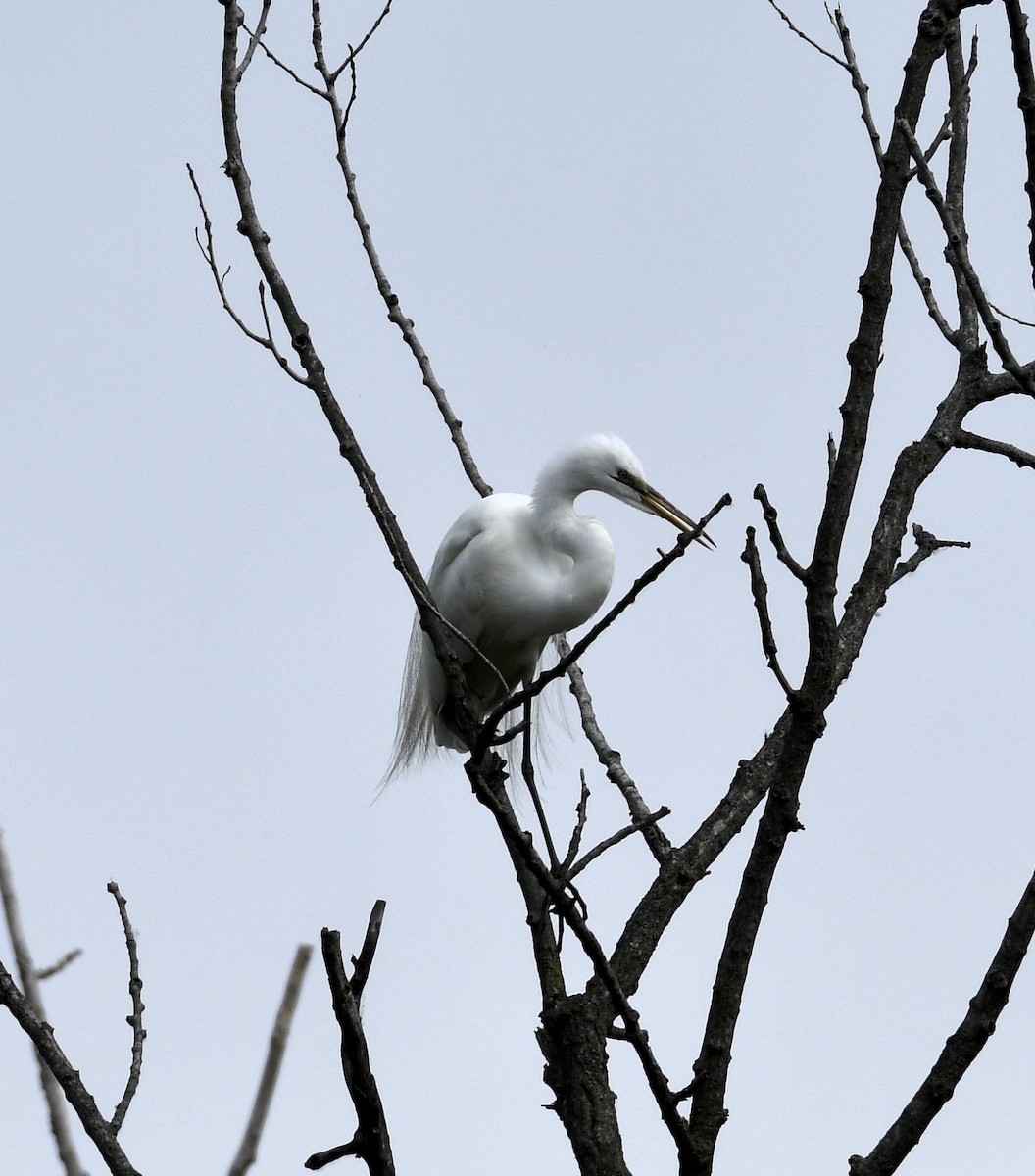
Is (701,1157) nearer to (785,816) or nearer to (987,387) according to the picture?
(785,816)

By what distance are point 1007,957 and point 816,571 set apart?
816 millimetres

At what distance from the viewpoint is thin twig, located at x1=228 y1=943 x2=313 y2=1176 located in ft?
3.51

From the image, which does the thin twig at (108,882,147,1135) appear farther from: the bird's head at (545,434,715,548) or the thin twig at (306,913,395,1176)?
the bird's head at (545,434,715,548)

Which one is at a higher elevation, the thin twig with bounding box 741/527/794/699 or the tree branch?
the tree branch

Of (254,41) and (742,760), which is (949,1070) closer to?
(742,760)

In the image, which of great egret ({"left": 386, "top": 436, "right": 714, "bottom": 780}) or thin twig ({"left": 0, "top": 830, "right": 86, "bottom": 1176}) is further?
great egret ({"left": 386, "top": 436, "right": 714, "bottom": 780})

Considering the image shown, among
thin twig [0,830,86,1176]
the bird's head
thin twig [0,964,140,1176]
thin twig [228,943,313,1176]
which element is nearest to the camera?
thin twig [228,943,313,1176]

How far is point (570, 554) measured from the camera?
5523 millimetres

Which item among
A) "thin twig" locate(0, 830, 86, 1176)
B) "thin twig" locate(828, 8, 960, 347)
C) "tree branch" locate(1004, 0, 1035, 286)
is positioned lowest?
"thin twig" locate(0, 830, 86, 1176)

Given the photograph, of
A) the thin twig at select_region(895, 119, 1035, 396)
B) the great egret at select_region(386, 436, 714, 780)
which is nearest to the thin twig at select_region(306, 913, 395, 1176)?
the thin twig at select_region(895, 119, 1035, 396)

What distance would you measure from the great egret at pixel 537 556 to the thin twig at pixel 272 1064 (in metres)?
4.11

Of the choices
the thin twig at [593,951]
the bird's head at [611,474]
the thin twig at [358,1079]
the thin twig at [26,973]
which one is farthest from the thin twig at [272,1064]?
the bird's head at [611,474]

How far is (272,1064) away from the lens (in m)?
1.09

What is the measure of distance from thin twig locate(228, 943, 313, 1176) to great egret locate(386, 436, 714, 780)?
4.11 meters
